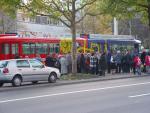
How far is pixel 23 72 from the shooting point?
2420cm

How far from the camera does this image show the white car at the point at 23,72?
23609 mm

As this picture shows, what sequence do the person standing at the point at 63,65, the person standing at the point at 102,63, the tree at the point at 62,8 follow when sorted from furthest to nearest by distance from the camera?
1. the person standing at the point at 102,63
2. the person standing at the point at 63,65
3. the tree at the point at 62,8

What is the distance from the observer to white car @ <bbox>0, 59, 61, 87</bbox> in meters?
23.6

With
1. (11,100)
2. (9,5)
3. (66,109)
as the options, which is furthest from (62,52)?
(66,109)

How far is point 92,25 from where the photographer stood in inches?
3051

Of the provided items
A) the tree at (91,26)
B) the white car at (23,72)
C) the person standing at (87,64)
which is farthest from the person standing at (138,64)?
the tree at (91,26)

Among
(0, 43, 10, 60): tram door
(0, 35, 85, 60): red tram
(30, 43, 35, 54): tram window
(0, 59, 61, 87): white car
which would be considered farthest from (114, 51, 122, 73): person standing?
(0, 59, 61, 87): white car

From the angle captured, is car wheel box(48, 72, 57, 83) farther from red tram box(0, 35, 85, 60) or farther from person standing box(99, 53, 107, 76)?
red tram box(0, 35, 85, 60)

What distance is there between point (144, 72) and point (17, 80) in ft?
43.2

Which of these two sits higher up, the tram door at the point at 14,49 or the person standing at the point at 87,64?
the tram door at the point at 14,49

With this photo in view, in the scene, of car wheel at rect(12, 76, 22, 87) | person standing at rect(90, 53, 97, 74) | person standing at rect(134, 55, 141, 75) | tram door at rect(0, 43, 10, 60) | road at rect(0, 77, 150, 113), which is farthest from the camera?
tram door at rect(0, 43, 10, 60)

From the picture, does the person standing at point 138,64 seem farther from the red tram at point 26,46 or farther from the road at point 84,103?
the road at point 84,103

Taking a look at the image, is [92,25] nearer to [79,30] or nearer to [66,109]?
[79,30]

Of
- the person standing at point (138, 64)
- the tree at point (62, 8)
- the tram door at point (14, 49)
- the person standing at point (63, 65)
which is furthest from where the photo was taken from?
the tram door at point (14, 49)
